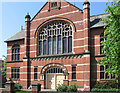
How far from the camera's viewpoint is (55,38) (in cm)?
2623

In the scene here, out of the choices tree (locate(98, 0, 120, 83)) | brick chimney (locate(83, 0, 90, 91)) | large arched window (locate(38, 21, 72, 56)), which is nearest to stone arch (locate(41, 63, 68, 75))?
large arched window (locate(38, 21, 72, 56))

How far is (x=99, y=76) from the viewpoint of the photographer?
2209 centimetres

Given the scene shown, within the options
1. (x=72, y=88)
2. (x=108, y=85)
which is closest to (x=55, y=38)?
(x=72, y=88)

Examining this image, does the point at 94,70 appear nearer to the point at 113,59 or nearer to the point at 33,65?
the point at 113,59

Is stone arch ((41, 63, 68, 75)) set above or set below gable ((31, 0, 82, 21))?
below

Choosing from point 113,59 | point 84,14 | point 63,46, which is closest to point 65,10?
point 84,14

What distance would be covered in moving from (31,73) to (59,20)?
9.52 m

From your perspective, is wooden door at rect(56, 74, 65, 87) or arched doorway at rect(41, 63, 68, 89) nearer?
arched doorway at rect(41, 63, 68, 89)

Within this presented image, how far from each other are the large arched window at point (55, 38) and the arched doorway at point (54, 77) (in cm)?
258

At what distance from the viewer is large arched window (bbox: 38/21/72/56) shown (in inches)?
990

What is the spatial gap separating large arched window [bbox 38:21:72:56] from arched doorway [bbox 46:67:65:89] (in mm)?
2582

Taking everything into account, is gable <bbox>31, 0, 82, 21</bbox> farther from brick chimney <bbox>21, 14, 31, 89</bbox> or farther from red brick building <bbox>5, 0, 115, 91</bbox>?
brick chimney <bbox>21, 14, 31, 89</bbox>

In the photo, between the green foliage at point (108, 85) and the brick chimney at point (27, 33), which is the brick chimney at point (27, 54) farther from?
the green foliage at point (108, 85)

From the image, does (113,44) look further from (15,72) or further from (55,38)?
(15,72)
